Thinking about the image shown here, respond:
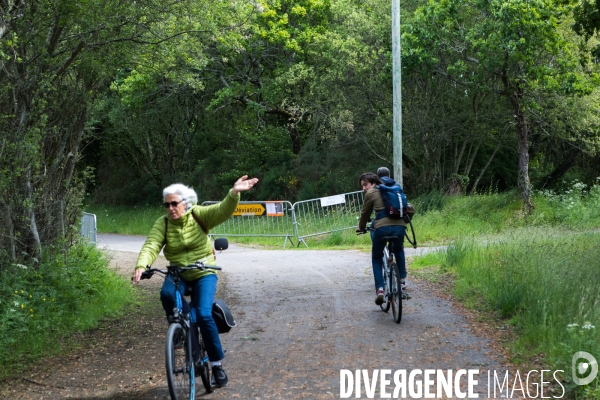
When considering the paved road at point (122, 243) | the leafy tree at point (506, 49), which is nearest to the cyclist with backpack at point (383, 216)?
the paved road at point (122, 243)

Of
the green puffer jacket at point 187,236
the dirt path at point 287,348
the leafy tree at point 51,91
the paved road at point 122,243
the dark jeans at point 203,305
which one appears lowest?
the dirt path at point 287,348

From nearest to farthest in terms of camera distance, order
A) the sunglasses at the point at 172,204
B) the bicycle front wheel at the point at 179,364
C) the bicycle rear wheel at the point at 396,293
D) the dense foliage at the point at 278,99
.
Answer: the bicycle front wheel at the point at 179,364 < the sunglasses at the point at 172,204 < the bicycle rear wheel at the point at 396,293 < the dense foliage at the point at 278,99

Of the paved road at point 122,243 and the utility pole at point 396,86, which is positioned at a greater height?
the utility pole at point 396,86

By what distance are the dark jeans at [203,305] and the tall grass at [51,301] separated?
8.41ft

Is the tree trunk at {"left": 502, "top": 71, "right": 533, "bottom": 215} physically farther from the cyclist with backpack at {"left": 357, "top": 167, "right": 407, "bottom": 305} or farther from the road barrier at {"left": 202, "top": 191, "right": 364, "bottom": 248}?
the cyclist with backpack at {"left": 357, "top": 167, "right": 407, "bottom": 305}

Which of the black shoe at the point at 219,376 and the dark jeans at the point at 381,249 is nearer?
the black shoe at the point at 219,376

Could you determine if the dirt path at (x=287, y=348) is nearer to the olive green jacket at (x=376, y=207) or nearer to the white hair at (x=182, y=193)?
the olive green jacket at (x=376, y=207)

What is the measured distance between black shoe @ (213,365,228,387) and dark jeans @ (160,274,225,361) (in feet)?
0.30

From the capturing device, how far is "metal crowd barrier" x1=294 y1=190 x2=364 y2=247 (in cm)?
2197

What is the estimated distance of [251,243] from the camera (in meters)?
23.1

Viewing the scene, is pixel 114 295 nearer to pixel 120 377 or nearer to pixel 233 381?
pixel 120 377

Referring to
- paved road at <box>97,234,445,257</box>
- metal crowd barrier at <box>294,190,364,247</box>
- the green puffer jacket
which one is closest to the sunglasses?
the green puffer jacket

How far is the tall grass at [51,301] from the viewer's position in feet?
28.8

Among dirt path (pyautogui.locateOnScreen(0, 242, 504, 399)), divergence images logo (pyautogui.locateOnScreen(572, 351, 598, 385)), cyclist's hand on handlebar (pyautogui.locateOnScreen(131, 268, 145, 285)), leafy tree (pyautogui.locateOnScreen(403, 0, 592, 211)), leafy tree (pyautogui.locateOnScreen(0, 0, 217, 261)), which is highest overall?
leafy tree (pyautogui.locateOnScreen(403, 0, 592, 211))
